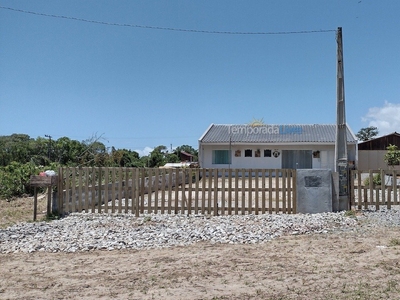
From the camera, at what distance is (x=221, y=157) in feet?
99.7

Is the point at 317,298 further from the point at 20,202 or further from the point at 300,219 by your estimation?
the point at 20,202

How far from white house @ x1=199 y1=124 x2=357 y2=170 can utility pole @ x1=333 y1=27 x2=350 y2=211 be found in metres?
18.6

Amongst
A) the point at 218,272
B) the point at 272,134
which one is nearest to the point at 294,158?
the point at 272,134

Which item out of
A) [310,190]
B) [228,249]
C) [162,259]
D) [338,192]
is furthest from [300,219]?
[162,259]

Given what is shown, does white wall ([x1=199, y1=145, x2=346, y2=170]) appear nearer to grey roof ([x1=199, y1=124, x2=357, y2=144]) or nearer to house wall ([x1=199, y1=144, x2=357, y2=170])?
house wall ([x1=199, y1=144, x2=357, y2=170])

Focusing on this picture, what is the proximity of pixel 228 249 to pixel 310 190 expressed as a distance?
174 inches

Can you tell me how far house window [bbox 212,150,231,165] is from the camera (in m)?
30.3

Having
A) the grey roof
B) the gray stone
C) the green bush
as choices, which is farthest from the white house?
the gray stone

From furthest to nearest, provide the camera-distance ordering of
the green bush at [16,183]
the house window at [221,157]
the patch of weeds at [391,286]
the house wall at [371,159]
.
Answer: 1. the house wall at [371,159]
2. the house window at [221,157]
3. the green bush at [16,183]
4. the patch of weeds at [391,286]

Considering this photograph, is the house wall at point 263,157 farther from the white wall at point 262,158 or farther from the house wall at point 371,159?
the house wall at point 371,159

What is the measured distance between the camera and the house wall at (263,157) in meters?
29.2

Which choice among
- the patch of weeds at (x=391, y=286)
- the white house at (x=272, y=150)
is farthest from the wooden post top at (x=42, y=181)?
the white house at (x=272, y=150)

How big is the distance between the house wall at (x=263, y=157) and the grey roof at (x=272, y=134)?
591 millimetres

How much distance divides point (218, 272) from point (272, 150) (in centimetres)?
2568
